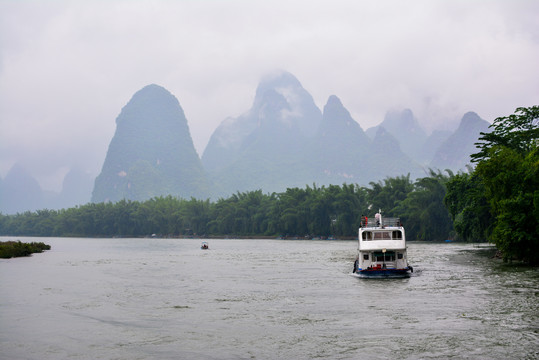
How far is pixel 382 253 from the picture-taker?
1603 inches

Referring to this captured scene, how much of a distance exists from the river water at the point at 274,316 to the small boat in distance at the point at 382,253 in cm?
105

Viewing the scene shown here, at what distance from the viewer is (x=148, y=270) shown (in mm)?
50969

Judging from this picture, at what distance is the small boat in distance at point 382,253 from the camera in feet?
129

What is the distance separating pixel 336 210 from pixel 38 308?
107 meters

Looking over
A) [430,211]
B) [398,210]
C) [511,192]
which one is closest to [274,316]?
[511,192]

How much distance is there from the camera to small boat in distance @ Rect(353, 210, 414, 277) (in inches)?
1554

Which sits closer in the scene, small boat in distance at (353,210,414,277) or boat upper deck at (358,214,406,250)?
small boat in distance at (353,210,414,277)

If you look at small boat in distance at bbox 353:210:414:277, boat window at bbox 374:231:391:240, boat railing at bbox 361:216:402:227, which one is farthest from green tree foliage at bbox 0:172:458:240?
small boat in distance at bbox 353:210:414:277

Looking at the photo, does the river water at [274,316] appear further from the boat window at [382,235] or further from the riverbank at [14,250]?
the riverbank at [14,250]

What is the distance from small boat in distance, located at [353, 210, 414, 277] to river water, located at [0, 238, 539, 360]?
105 centimetres

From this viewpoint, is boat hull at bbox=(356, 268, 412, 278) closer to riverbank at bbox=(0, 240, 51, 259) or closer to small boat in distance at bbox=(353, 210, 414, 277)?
small boat in distance at bbox=(353, 210, 414, 277)

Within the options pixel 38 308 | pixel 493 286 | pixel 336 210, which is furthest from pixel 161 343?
pixel 336 210

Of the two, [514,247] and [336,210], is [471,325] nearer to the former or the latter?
[514,247]

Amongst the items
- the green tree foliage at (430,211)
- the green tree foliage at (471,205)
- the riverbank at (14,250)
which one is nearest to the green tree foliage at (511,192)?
the green tree foliage at (471,205)
